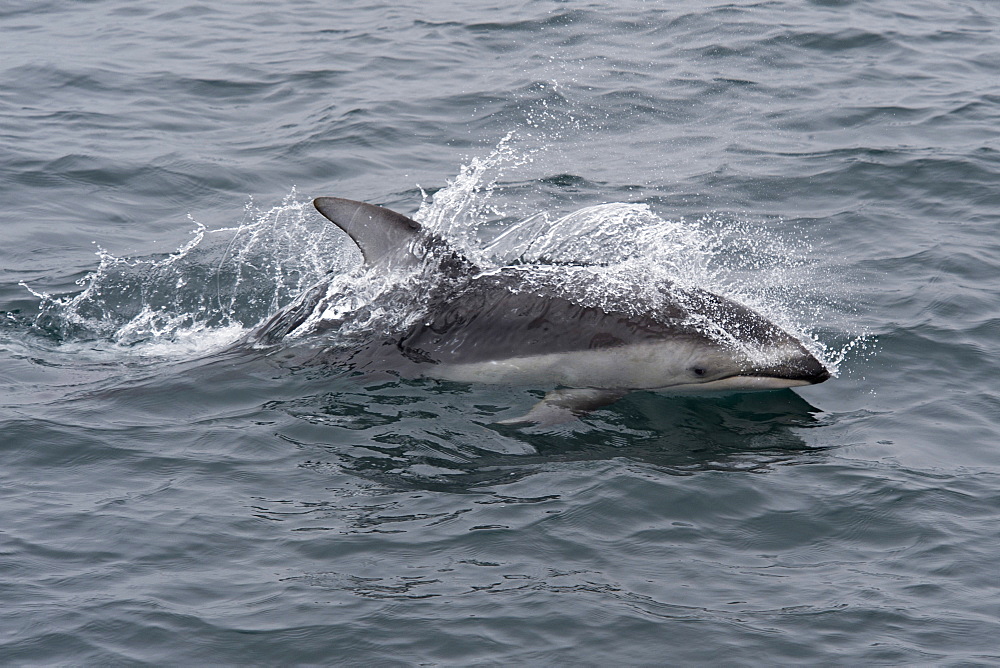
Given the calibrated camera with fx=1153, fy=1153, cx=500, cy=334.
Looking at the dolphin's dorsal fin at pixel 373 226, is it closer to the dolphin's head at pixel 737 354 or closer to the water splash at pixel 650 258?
the water splash at pixel 650 258

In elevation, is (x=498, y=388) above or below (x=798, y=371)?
below

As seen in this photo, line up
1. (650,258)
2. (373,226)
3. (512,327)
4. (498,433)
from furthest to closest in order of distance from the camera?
(650,258) < (373,226) < (512,327) < (498,433)

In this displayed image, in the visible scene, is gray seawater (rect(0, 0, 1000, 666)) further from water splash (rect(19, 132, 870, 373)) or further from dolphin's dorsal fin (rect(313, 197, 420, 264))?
dolphin's dorsal fin (rect(313, 197, 420, 264))

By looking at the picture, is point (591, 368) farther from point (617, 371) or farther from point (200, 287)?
point (200, 287)

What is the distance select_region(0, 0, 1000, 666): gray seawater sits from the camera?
738 centimetres

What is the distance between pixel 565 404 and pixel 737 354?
1549 millimetres

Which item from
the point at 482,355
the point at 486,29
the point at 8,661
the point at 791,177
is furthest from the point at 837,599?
the point at 486,29

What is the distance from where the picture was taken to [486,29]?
2220 cm

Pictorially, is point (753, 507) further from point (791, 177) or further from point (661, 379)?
point (791, 177)

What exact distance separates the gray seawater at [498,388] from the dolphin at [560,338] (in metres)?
0.26

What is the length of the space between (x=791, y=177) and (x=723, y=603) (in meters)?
9.42

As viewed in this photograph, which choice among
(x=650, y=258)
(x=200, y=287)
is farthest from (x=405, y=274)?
(x=200, y=287)

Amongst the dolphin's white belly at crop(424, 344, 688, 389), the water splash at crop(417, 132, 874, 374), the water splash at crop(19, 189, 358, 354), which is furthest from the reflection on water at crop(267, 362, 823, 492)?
the water splash at crop(19, 189, 358, 354)

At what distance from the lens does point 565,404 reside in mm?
9922
